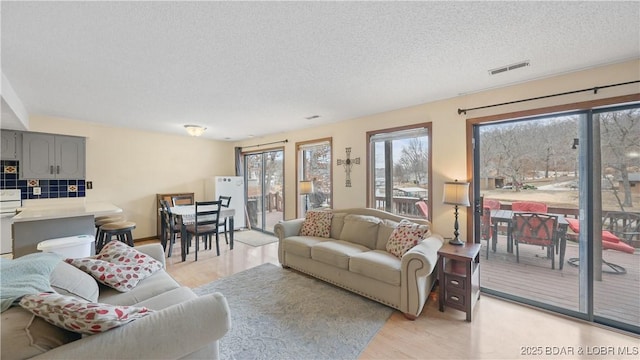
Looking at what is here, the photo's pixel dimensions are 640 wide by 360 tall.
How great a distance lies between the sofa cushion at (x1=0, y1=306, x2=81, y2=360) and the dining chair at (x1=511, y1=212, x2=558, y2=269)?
3.84m

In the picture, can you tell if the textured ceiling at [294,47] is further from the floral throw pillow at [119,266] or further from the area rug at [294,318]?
the area rug at [294,318]

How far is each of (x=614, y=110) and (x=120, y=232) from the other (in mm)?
6129

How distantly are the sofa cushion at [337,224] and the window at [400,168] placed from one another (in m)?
0.54

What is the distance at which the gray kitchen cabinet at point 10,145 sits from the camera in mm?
3701

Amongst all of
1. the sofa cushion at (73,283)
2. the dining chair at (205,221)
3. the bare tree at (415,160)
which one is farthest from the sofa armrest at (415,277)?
the dining chair at (205,221)

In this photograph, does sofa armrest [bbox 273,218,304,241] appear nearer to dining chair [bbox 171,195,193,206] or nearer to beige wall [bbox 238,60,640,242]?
beige wall [bbox 238,60,640,242]

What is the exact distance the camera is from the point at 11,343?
0.93 meters

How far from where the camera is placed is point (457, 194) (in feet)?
8.98

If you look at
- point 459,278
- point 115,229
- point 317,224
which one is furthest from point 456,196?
point 115,229

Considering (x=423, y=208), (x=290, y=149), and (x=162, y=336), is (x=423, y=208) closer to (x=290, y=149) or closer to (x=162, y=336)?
(x=290, y=149)

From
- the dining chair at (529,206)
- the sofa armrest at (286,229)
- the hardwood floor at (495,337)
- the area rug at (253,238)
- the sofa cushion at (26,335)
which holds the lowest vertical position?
the hardwood floor at (495,337)

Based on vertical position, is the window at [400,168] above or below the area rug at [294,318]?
above

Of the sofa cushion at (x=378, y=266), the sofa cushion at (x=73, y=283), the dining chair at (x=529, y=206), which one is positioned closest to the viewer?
the sofa cushion at (x=73, y=283)

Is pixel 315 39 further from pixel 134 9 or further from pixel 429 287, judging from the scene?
pixel 429 287
